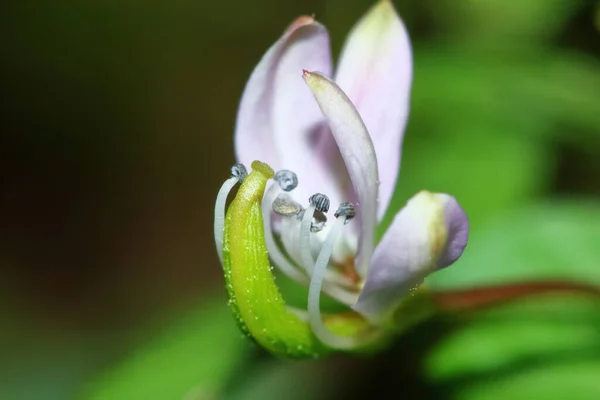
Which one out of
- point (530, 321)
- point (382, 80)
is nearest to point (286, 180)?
point (382, 80)

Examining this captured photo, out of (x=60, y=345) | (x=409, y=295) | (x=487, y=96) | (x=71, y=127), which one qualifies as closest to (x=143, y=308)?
(x=60, y=345)

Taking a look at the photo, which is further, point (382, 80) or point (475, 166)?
point (475, 166)

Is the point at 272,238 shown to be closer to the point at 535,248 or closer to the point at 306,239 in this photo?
the point at 306,239

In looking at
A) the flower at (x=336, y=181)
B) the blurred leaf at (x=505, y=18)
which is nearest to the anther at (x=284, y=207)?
the flower at (x=336, y=181)

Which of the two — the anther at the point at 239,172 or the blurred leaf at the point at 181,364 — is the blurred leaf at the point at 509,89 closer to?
the blurred leaf at the point at 181,364

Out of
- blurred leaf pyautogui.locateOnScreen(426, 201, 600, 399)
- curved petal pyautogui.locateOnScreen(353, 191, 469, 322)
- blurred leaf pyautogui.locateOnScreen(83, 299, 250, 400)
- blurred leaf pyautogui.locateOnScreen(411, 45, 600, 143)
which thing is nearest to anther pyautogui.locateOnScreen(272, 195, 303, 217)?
curved petal pyautogui.locateOnScreen(353, 191, 469, 322)
